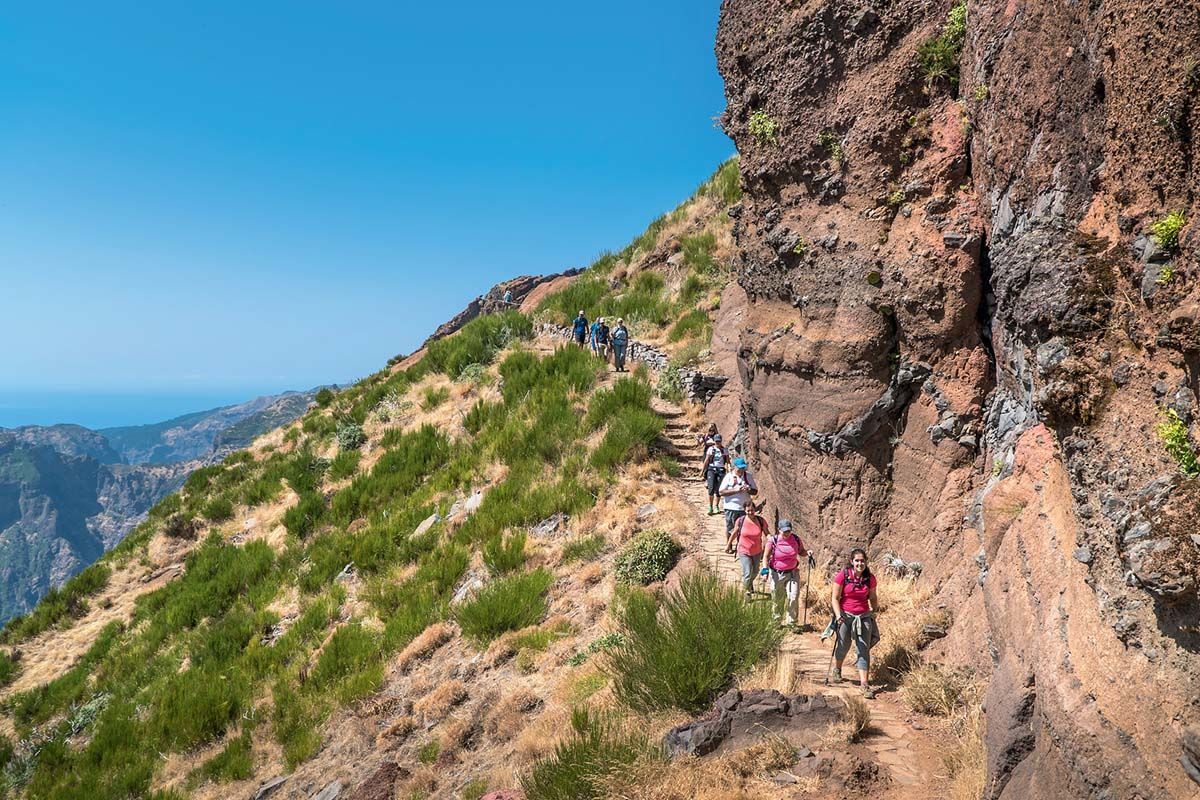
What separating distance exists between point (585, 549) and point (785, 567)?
14.8 feet

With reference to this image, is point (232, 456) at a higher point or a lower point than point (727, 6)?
lower

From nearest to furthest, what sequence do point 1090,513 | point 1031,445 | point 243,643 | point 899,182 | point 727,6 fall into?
point 1090,513, point 1031,445, point 899,182, point 727,6, point 243,643

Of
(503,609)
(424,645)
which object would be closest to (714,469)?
(503,609)

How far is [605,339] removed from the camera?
19.5m

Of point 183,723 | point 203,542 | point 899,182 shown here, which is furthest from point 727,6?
point 203,542

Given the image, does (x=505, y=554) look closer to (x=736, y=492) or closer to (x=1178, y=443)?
(x=736, y=492)

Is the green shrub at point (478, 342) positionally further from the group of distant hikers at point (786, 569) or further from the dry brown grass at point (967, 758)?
the dry brown grass at point (967, 758)

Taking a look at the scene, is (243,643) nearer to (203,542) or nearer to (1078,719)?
(203,542)

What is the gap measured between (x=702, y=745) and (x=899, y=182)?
635cm

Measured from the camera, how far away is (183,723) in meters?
10.5

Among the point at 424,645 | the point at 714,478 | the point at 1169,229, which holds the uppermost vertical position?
the point at 1169,229

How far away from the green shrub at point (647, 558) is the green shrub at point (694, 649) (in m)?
2.98

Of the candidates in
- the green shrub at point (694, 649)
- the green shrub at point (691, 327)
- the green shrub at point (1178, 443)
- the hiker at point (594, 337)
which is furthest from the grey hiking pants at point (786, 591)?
the hiker at point (594, 337)

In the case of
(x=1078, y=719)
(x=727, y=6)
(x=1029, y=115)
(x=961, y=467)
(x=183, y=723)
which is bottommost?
(x=183, y=723)
